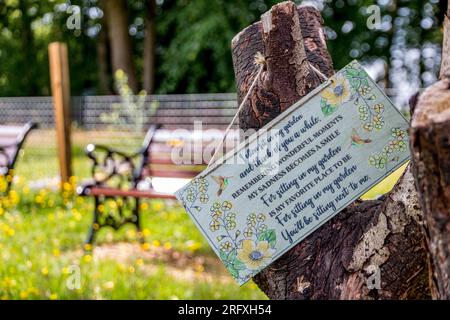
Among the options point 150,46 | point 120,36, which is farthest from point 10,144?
point 150,46

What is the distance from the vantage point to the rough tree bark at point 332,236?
63.3 inches

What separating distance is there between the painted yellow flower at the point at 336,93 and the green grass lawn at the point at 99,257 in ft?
8.52

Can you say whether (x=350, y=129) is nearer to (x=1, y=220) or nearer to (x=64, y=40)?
(x=1, y=220)

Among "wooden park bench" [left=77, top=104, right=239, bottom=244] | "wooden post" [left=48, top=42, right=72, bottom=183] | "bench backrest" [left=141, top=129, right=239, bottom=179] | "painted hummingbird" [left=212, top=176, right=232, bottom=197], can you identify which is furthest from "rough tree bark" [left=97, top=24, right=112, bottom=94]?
"painted hummingbird" [left=212, top=176, right=232, bottom=197]

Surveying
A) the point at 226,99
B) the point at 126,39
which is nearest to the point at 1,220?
the point at 226,99

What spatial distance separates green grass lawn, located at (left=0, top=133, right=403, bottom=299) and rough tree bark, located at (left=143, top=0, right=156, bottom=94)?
10330mm

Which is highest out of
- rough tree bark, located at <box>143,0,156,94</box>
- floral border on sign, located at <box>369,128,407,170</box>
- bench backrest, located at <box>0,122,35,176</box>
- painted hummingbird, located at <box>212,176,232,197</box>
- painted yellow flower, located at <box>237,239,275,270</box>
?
rough tree bark, located at <box>143,0,156,94</box>

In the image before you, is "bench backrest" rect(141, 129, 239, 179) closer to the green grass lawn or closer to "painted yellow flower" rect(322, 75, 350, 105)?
the green grass lawn

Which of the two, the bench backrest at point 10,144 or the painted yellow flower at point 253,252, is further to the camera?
the bench backrest at point 10,144

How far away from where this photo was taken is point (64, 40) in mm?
20797

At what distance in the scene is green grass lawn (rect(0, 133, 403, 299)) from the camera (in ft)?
13.5

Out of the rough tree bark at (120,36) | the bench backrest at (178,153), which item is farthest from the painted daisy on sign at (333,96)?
the rough tree bark at (120,36)

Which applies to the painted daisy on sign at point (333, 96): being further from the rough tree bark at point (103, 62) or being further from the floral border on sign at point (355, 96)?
the rough tree bark at point (103, 62)
